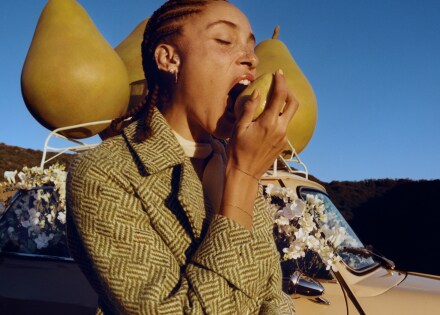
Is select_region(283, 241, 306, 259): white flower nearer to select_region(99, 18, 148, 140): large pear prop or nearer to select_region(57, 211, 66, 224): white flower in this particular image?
select_region(99, 18, 148, 140): large pear prop

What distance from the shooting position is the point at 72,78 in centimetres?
271

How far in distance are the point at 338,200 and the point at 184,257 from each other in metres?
16.2

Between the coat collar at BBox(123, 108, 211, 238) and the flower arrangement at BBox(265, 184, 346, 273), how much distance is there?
1424 millimetres

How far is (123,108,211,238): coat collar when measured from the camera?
1.41 m

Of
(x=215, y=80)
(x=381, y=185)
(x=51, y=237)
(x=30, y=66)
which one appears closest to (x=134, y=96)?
(x=30, y=66)

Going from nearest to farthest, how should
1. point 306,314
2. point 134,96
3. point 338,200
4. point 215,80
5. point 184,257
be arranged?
point 184,257
point 215,80
point 306,314
point 134,96
point 338,200

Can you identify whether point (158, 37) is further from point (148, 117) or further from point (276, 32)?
point (276, 32)

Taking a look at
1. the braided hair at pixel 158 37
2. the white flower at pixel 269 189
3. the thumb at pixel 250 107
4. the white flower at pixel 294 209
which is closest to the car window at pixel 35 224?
the white flower at pixel 269 189

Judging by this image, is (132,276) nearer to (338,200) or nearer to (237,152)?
(237,152)

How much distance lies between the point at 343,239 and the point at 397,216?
1327cm

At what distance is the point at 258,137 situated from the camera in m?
1.47

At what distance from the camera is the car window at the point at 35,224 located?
3.18m

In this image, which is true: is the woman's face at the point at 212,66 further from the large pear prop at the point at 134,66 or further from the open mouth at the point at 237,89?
the large pear prop at the point at 134,66

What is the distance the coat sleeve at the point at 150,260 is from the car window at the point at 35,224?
1.91 metres
